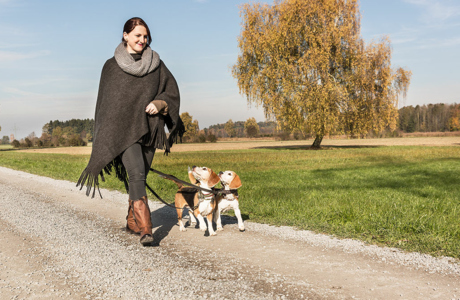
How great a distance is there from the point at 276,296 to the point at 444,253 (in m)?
2.39

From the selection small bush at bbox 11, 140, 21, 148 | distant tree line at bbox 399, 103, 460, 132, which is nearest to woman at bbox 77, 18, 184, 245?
small bush at bbox 11, 140, 21, 148

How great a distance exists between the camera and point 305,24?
32.8 m

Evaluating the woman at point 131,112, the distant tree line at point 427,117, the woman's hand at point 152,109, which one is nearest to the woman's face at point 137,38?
the woman at point 131,112

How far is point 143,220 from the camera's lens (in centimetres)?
457

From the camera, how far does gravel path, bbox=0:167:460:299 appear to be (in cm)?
314

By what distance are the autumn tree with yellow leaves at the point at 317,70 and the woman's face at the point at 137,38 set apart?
27.7 metres

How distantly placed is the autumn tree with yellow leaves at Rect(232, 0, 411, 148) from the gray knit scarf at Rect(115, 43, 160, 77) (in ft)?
90.7

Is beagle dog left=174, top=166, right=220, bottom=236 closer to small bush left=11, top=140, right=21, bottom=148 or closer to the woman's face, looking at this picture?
the woman's face

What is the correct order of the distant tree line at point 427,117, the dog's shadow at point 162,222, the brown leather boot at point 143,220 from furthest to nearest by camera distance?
the distant tree line at point 427,117, the dog's shadow at point 162,222, the brown leather boot at point 143,220

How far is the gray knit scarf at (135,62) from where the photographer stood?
4629mm

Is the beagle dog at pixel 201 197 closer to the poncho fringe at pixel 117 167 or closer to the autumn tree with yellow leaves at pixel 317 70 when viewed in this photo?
the poncho fringe at pixel 117 167

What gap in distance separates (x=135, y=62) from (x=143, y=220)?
2017 mm

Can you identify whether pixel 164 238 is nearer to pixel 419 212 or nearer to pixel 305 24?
pixel 419 212

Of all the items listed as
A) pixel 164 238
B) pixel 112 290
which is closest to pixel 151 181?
pixel 164 238
